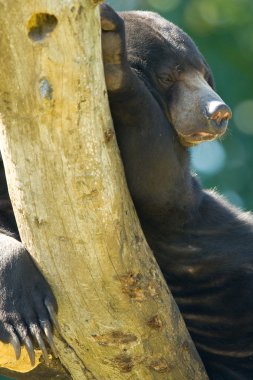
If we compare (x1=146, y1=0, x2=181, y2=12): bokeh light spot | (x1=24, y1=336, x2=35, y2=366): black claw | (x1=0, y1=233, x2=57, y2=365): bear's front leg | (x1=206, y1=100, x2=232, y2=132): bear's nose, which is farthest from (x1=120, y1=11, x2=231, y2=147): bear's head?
(x1=146, y1=0, x2=181, y2=12): bokeh light spot

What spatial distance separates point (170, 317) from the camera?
400 centimetres

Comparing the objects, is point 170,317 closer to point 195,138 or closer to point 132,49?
point 195,138

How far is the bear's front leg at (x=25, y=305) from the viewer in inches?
150

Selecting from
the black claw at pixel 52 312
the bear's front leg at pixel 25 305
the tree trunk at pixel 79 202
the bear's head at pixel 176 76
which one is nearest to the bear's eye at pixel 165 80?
the bear's head at pixel 176 76

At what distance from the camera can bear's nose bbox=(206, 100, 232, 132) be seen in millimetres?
4238

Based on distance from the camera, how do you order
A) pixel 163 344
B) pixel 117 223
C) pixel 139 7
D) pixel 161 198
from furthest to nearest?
pixel 139 7 < pixel 161 198 < pixel 163 344 < pixel 117 223

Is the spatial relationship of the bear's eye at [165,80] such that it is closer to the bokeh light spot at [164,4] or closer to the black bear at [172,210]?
the black bear at [172,210]

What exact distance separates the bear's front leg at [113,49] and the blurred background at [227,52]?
6712 mm

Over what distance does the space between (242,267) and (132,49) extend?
1157 millimetres

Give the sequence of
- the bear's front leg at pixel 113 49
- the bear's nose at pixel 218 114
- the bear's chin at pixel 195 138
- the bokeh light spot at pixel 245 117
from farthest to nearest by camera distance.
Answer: the bokeh light spot at pixel 245 117 < the bear's chin at pixel 195 138 < the bear's nose at pixel 218 114 < the bear's front leg at pixel 113 49

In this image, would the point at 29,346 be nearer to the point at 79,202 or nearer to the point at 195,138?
the point at 79,202

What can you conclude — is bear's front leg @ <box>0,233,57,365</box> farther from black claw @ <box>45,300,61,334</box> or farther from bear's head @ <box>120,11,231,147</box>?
bear's head @ <box>120,11,231,147</box>

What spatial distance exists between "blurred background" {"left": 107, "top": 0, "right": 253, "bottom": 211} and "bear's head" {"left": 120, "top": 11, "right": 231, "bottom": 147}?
591 centimetres

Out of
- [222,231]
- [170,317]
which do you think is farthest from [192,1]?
[170,317]
